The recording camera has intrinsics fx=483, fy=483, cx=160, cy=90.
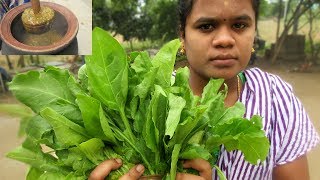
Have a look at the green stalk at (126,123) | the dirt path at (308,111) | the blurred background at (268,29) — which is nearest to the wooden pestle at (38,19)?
the green stalk at (126,123)

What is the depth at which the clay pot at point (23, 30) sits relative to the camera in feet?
5.82

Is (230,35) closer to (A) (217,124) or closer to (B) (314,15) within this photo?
(A) (217,124)

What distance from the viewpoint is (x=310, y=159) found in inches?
223

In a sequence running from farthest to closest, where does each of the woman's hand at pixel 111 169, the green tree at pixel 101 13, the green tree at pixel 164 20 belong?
the green tree at pixel 164 20 → the green tree at pixel 101 13 → the woman's hand at pixel 111 169

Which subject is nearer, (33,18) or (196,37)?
(196,37)

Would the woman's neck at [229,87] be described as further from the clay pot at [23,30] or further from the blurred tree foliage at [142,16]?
the blurred tree foliage at [142,16]

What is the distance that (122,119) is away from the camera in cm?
115

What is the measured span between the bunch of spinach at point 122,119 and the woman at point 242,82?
159mm

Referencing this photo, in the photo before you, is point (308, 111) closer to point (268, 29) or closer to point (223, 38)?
point (268, 29)

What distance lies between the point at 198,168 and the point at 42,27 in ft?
3.43

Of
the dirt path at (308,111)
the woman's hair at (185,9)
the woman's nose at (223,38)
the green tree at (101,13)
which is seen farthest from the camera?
the green tree at (101,13)

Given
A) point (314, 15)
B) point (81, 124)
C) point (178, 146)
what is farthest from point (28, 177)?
point (314, 15)

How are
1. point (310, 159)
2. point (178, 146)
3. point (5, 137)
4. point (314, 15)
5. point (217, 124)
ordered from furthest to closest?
point (314, 15) → point (5, 137) → point (310, 159) → point (217, 124) → point (178, 146)

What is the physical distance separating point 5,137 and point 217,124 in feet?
19.5
